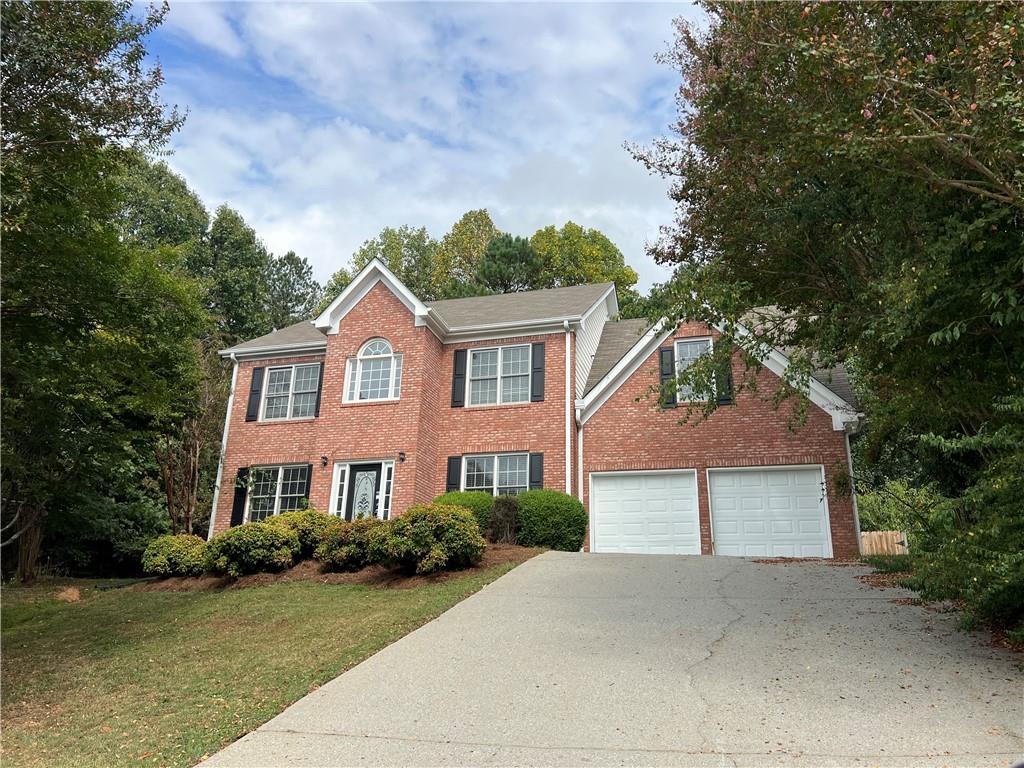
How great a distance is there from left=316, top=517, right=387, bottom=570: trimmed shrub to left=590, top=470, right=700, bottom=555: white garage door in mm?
5606

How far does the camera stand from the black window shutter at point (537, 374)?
17.3 metres

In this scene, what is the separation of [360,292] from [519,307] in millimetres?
4358

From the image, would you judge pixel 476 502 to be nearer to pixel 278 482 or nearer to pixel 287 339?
pixel 278 482

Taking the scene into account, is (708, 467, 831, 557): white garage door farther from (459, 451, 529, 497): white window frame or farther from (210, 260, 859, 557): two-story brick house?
(459, 451, 529, 497): white window frame

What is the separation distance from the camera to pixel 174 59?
8641mm

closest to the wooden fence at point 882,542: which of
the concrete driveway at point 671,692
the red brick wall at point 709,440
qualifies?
the red brick wall at point 709,440

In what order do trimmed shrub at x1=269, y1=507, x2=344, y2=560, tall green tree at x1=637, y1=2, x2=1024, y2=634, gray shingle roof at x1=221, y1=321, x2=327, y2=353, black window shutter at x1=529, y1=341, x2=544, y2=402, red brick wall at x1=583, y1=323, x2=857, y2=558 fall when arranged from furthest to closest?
gray shingle roof at x1=221, y1=321, x2=327, y2=353 → black window shutter at x1=529, y1=341, x2=544, y2=402 → red brick wall at x1=583, y1=323, x2=857, y2=558 → trimmed shrub at x1=269, y1=507, x2=344, y2=560 → tall green tree at x1=637, y1=2, x2=1024, y2=634

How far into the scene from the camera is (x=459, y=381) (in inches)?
713

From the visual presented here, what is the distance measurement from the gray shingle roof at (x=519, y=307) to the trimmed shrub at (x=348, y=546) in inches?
270

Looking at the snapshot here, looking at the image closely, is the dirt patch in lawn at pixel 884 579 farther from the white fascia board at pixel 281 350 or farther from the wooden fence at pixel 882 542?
the white fascia board at pixel 281 350

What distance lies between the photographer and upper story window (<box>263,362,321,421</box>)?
61.8 feet

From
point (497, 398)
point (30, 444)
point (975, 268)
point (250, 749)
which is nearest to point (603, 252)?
point (497, 398)

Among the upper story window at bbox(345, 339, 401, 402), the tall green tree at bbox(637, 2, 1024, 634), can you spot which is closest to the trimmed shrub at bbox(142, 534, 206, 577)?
the upper story window at bbox(345, 339, 401, 402)

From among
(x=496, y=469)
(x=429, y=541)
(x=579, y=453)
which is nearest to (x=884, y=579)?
(x=429, y=541)
